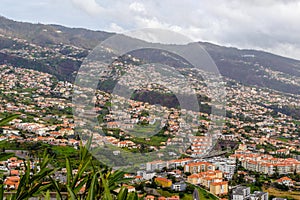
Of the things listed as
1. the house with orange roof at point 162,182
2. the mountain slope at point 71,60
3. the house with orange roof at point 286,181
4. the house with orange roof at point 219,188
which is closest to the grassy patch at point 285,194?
the house with orange roof at point 286,181

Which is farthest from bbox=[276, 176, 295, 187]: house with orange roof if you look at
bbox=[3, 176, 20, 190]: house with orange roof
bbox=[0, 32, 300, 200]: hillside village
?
bbox=[3, 176, 20, 190]: house with orange roof

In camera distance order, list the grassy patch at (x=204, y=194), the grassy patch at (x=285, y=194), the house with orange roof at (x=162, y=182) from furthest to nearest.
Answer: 1. the grassy patch at (x=285, y=194)
2. the house with orange roof at (x=162, y=182)
3. the grassy patch at (x=204, y=194)

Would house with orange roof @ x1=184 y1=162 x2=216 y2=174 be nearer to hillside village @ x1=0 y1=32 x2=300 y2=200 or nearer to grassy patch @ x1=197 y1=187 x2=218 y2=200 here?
hillside village @ x1=0 y1=32 x2=300 y2=200

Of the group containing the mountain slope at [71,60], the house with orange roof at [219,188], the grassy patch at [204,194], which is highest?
the mountain slope at [71,60]

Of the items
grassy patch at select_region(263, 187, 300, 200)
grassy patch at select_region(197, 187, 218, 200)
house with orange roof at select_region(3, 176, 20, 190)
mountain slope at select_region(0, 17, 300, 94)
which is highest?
mountain slope at select_region(0, 17, 300, 94)

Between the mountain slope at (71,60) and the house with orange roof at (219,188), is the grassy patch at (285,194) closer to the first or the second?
the house with orange roof at (219,188)

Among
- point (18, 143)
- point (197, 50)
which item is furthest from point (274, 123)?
point (197, 50)

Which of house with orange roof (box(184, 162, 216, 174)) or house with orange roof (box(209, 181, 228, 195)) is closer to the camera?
house with orange roof (box(209, 181, 228, 195))

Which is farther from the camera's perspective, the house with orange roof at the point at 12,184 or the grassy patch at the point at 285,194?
the grassy patch at the point at 285,194

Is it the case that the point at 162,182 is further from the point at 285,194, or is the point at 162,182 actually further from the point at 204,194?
the point at 285,194

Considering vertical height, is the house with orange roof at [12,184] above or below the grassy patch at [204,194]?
above

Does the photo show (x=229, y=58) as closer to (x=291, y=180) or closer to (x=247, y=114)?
(x=247, y=114)

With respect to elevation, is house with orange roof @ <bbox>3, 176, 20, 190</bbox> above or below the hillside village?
above
